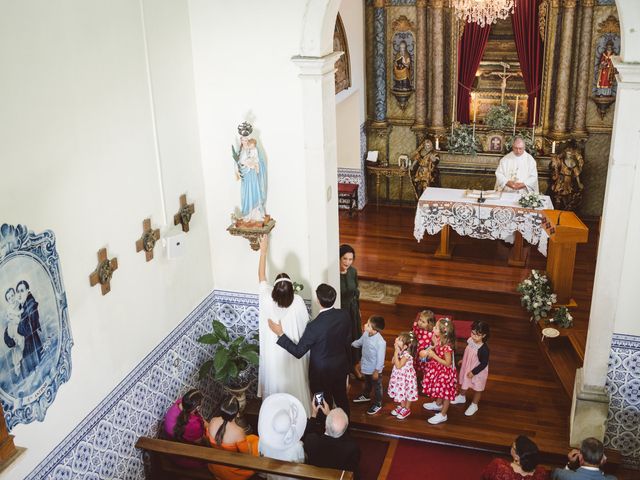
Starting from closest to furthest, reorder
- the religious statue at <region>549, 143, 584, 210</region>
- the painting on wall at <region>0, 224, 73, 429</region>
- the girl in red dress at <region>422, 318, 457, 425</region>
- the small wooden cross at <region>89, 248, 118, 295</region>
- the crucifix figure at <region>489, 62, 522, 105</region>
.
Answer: the painting on wall at <region>0, 224, 73, 429</region>
the small wooden cross at <region>89, 248, 118, 295</region>
the girl in red dress at <region>422, 318, 457, 425</region>
the religious statue at <region>549, 143, 584, 210</region>
the crucifix figure at <region>489, 62, 522, 105</region>

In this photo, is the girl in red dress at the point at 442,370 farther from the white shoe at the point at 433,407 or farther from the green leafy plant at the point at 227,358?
the green leafy plant at the point at 227,358

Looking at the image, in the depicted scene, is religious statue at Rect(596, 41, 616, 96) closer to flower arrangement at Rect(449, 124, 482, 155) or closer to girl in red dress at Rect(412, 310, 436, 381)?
flower arrangement at Rect(449, 124, 482, 155)

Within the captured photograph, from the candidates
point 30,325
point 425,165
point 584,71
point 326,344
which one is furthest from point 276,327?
point 584,71

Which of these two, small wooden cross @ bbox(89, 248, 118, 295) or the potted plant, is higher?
small wooden cross @ bbox(89, 248, 118, 295)

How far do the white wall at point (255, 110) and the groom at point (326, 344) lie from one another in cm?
77

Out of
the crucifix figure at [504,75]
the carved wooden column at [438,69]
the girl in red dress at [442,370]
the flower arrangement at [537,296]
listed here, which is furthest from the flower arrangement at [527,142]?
the girl in red dress at [442,370]

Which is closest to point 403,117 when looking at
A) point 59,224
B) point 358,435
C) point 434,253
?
point 434,253

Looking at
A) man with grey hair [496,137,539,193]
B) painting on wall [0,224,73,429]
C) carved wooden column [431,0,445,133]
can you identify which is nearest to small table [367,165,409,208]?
carved wooden column [431,0,445,133]

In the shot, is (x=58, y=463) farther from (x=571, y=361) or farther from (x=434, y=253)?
(x=434, y=253)

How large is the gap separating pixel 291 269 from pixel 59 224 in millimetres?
2805

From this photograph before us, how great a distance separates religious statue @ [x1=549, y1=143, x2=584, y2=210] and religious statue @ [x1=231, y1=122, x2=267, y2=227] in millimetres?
7262

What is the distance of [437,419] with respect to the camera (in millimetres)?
7836

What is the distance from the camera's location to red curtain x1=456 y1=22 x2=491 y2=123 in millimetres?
13524

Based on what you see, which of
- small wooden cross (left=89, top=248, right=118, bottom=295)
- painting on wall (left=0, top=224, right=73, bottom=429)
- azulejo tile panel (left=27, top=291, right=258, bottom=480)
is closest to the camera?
painting on wall (left=0, top=224, right=73, bottom=429)
